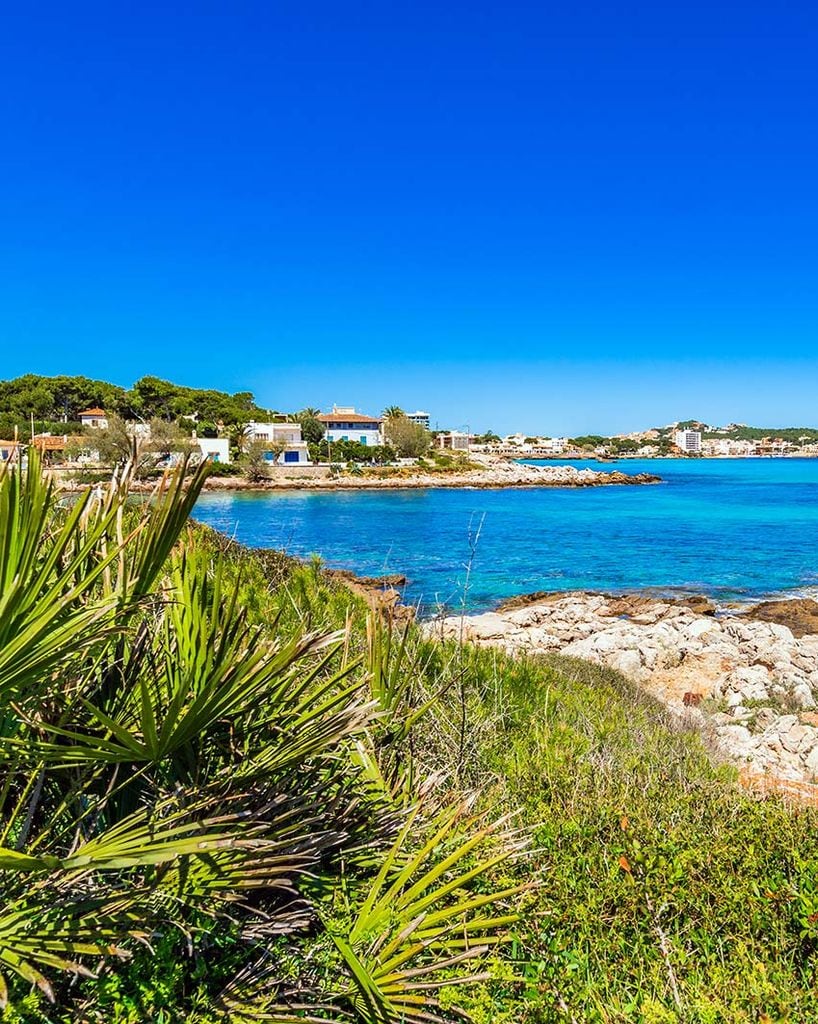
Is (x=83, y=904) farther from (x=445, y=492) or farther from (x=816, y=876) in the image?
(x=445, y=492)

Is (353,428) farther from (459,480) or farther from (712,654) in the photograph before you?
(712,654)

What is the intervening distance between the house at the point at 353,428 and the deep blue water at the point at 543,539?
123ft

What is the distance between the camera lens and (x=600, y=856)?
126 inches

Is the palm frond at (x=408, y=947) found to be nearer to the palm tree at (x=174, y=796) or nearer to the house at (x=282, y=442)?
the palm tree at (x=174, y=796)

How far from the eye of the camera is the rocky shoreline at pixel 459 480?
68.5 meters

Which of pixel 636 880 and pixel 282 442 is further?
pixel 282 442

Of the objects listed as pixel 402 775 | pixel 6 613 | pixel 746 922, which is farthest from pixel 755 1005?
pixel 6 613

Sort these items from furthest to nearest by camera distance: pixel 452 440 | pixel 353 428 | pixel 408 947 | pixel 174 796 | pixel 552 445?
pixel 552 445 → pixel 452 440 → pixel 353 428 → pixel 408 947 → pixel 174 796

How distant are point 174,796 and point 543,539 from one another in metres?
35.2

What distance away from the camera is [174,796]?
193 centimetres

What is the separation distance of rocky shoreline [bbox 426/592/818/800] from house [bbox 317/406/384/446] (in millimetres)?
81665

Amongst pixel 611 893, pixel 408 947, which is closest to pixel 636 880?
pixel 611 893

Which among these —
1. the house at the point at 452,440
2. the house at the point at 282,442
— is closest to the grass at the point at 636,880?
the house at the point at 282,442

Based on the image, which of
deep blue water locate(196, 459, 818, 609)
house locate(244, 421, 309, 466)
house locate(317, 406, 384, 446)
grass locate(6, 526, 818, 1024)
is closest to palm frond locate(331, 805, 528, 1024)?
grass locate(6, 526, 818, 1024)
